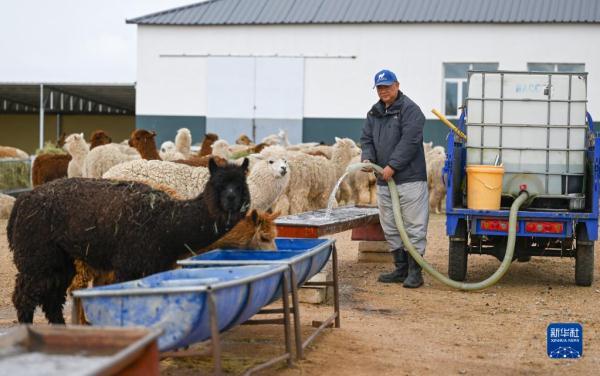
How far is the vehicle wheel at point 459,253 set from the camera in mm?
9461

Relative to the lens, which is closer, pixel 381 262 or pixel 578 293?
pixel 578 293

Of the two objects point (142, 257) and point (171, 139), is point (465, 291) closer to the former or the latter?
point (142, 257)

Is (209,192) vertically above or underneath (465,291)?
above

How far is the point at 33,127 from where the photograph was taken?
45.3 m

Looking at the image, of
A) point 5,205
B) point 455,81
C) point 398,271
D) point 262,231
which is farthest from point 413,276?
point 455,81

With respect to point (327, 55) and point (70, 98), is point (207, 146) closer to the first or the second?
point (327, 55)

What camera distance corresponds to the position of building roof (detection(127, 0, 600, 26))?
2762 centimetres

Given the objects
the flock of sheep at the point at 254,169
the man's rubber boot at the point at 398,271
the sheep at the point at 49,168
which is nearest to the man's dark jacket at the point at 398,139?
the man's rubber boot at the point at 398,271

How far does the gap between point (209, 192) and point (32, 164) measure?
1516cm

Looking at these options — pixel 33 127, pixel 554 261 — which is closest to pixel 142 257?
pixel 554 261

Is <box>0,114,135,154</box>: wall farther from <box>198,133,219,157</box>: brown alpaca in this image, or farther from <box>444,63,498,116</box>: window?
<box>198,133,219,157</box>: brown alpaca

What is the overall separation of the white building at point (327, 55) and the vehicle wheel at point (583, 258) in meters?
18.4

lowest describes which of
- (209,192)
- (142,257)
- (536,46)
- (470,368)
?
(470,368)

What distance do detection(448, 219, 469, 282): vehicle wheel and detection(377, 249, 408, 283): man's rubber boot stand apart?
46 centimetres
